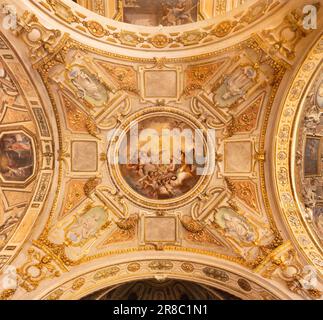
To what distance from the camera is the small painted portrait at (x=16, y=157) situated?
1187 centimetres

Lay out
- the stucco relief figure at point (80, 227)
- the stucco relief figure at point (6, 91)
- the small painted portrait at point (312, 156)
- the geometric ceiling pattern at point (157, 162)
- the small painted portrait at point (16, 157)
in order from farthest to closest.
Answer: the stucco relief figure at point (80, 227) < the small painted portrait at point (16, 157) < the small painted portrait at point (312, 156) < the stucco relief figure at point (6, 91) < the geometric ceiling pattern at point (157, 162)

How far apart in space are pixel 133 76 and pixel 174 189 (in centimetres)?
365

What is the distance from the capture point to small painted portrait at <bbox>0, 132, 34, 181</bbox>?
11867 mm

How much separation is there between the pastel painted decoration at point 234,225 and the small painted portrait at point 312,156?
239 cm

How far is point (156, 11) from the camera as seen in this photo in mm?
13172

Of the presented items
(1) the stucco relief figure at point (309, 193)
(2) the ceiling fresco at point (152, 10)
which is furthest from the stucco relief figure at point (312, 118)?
(2) the ceiling fresco at point (152, 10)

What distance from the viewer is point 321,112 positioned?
37.4 feet

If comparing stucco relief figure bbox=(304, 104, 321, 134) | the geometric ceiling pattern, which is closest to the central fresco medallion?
the geometric ceiling pattern

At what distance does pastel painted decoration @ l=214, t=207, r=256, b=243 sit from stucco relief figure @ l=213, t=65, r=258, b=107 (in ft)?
10.8

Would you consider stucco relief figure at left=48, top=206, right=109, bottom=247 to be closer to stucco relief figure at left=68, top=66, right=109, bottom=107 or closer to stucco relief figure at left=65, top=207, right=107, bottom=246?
stucco relief figure at left=65, top=207, right=107, bottom=246

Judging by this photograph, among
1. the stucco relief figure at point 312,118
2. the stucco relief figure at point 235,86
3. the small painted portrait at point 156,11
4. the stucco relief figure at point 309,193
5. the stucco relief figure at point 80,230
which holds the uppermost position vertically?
the small painted portrait at point 156,11

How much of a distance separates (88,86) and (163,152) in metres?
2.98

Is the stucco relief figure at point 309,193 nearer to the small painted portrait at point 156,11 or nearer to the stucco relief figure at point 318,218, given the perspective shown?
the stucco relief figure at point 318,218

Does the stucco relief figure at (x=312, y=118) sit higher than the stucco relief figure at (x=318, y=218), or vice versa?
the stucco relief figure at (x=312, y=118)
